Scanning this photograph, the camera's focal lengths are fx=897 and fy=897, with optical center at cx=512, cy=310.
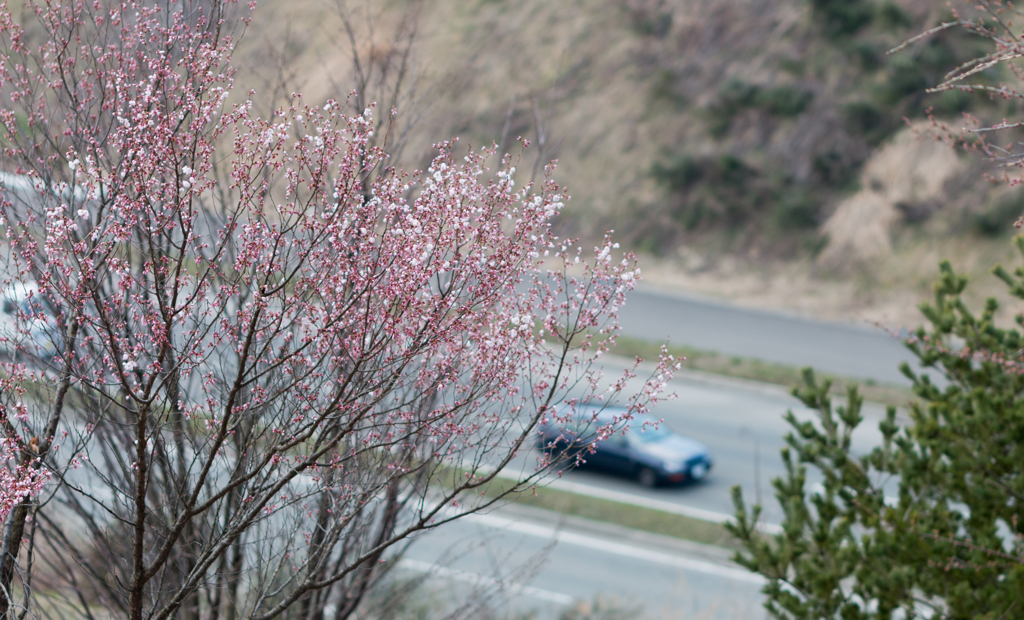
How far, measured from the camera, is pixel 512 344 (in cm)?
430

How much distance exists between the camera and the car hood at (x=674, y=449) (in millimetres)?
16750

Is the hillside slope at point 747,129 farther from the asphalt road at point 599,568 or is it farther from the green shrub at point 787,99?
the asphalt road at point 599,568

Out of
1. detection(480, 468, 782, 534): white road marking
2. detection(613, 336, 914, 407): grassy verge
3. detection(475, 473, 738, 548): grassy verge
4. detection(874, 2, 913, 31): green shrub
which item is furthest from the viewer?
detection(874, 2, 913, 31): green shrub

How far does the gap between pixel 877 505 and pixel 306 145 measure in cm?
578

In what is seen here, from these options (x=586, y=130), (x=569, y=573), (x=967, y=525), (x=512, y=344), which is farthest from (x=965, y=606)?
(x=586, y=130)

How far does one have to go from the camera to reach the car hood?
55.0 feet

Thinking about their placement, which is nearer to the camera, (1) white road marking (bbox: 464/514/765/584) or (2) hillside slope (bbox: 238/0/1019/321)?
(1) white road marking (bbox: 464/514/765/584)

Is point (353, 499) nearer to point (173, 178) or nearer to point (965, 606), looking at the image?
point (173, 178)

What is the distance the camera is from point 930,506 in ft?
24.1

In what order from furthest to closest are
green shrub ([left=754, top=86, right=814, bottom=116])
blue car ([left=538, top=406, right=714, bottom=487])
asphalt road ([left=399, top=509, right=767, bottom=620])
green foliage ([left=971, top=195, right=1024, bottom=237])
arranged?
1. green shrub ([left=754, top=86, right=814, bottom=116])
2. green foliage ([left=971, top=195, right=1024, bottom=237])
3. blue car ([left=538, top=406, right=714, bottom=487])
4. asphalt road ([left=399, top=509, right=767, bottom=620])

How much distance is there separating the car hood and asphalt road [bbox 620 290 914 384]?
5.38 meters

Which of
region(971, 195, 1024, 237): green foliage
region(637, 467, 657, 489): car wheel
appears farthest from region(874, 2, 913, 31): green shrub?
region(637, 467, 657, 489): car wheel

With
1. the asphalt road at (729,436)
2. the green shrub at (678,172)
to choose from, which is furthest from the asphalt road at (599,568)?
the green shrub at (678,172)

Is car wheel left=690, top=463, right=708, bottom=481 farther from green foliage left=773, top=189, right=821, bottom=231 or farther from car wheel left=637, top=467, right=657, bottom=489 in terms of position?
green foliage left=773, top=189, right=821, bottom=231
